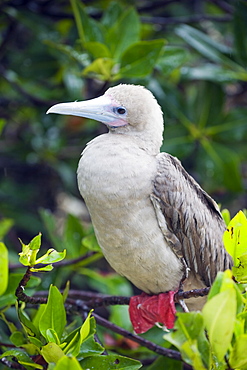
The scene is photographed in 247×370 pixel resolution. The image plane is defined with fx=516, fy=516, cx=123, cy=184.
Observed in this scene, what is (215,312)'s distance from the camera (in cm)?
136

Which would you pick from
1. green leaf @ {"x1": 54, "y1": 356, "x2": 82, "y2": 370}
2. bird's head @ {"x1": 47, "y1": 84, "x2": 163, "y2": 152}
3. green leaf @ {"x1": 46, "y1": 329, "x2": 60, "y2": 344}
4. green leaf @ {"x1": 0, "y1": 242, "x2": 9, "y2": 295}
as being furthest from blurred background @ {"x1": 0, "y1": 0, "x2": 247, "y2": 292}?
green leaf @ {"x1": 54, "y1": 356, "x2": 82, "y2": 370}

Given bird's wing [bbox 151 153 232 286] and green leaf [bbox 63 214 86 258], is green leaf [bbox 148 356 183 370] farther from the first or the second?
green leaf [bbox 63 214 86 258]

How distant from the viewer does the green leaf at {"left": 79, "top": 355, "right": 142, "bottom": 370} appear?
70.7 inches

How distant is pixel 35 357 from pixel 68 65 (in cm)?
199

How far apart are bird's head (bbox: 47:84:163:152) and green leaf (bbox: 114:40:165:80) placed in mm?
423

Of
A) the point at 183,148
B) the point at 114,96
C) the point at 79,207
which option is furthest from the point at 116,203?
the point at 79,207

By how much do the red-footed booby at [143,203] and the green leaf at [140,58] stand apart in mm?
435

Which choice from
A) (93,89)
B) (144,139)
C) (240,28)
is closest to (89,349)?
(144,139)

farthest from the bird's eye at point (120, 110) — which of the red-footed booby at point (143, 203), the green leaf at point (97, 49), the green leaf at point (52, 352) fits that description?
the green leaf at point (52, 352)

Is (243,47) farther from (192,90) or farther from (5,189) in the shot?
(5,189)

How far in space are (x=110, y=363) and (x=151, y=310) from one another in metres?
0.69

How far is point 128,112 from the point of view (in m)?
2.41

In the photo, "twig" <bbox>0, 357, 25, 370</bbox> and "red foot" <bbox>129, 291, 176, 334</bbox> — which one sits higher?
"twig" <bbox>0, 357, 25, 370</bbox>

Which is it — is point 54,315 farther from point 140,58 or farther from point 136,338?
point 140,58
